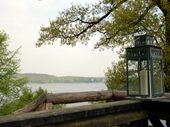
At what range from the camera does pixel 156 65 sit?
4.76 meters

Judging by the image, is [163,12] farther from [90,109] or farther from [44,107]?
[90,109]

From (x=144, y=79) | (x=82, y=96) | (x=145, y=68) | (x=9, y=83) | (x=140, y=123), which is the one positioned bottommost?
(x=140, y=123)

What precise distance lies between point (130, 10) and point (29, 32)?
1308 inches

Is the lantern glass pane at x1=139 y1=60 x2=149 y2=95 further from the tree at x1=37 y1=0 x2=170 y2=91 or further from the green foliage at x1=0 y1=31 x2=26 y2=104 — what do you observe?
the green foliage at x1=0 y1=31 x2=26 y2=104

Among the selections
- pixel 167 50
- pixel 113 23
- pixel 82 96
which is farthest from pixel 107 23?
pixel 82 96

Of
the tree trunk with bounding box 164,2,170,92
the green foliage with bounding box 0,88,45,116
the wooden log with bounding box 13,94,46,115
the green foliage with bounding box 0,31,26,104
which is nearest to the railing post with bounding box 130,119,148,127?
the wooden log with bounding box 13,94,46,115

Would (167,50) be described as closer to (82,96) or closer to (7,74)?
(82,96)

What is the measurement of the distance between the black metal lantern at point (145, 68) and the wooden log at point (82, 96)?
4.20 feet

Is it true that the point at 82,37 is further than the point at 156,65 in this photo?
Yes

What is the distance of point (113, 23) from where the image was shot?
15.2 m

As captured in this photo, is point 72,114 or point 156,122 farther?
point 156,122

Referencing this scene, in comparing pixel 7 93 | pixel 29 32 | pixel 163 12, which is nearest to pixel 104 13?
pixel 163 12

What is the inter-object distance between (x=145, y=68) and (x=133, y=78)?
0.31 m

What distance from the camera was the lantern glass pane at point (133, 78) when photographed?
15.5ft
